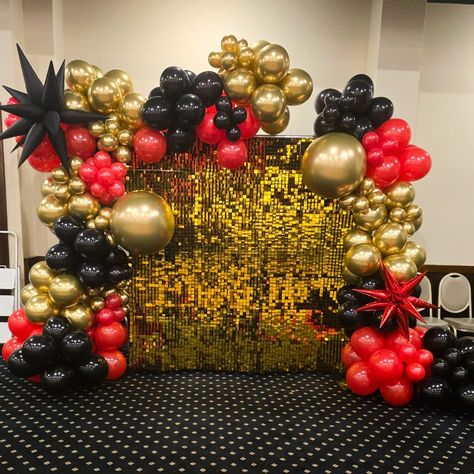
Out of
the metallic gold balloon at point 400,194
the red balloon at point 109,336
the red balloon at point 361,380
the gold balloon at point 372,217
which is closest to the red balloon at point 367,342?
the red balloon at point 361,380

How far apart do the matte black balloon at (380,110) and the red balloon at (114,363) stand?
2.32 metres

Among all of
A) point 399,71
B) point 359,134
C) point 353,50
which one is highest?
point 353,50

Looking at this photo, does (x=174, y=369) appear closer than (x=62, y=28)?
Yes

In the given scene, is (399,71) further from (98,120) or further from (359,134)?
(98,120)

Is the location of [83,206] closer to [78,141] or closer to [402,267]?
[78,141]

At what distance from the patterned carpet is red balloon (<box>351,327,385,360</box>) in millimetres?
349

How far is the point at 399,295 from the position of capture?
2.47 metres

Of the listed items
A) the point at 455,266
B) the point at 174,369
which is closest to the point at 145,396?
the point at 174,369

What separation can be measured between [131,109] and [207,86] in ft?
1.64

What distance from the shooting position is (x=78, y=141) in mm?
2527

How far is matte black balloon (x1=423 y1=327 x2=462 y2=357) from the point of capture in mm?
2566

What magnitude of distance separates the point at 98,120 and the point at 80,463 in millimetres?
1932

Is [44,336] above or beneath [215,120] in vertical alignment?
beneath

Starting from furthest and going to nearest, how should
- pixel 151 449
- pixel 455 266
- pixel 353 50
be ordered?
pixel 455 266 → pixel 353 50 → pixel 151 449
